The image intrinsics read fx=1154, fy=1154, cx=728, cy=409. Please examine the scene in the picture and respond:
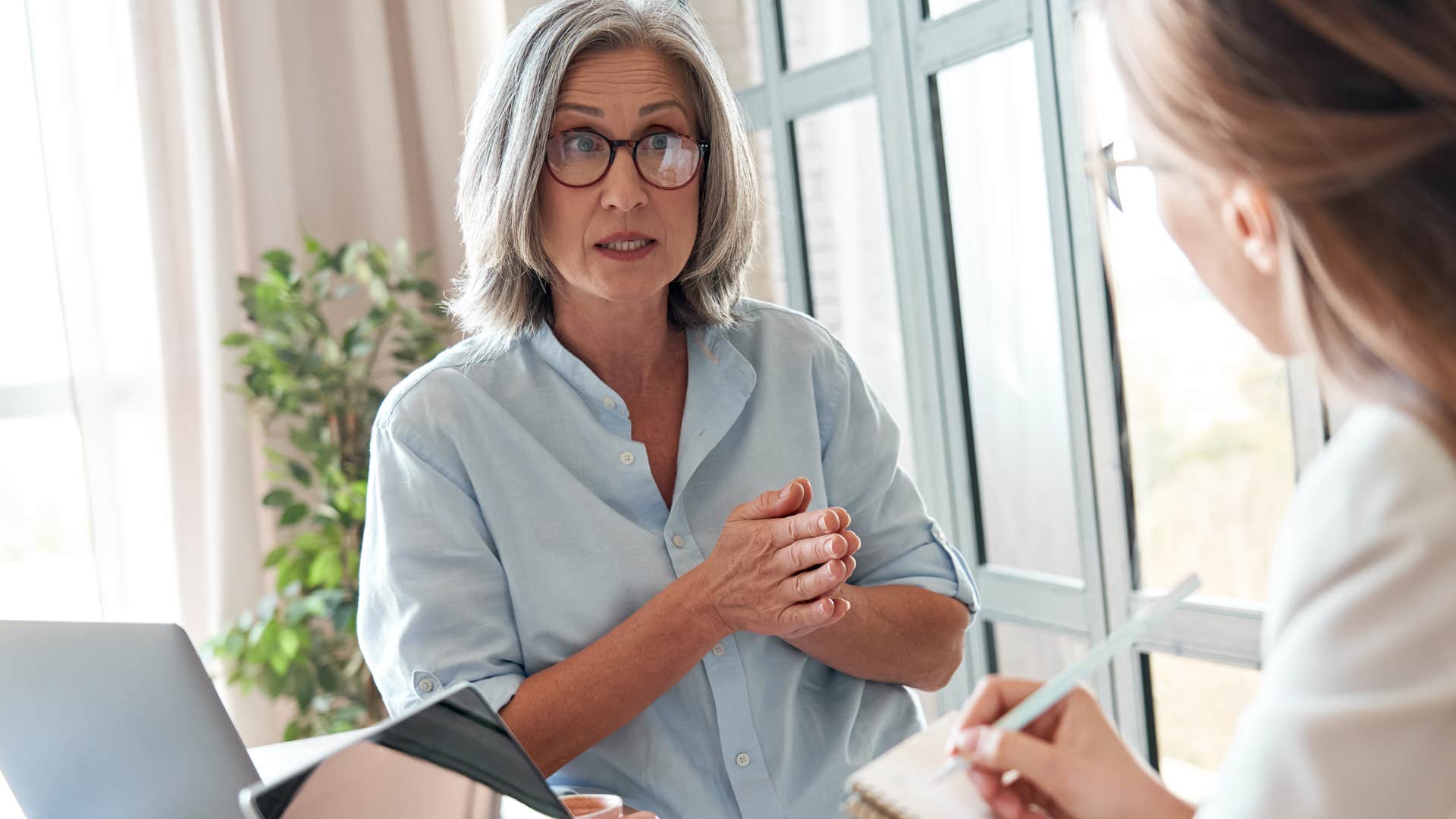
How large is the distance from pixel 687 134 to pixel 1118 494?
140 cm

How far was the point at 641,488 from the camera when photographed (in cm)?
143

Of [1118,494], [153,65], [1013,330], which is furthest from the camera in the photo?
[153,65]

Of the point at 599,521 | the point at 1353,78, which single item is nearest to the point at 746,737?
the point at 599,521

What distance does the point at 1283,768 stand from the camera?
1.81ft

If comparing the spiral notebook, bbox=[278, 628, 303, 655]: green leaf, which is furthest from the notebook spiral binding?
bbox=[278, 628, 303, 655]: green leaf

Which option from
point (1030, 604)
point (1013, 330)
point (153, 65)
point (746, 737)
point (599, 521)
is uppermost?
point (153, 65)

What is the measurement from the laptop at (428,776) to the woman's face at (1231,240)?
1.91 feet

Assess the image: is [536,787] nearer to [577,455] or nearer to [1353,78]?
[577,455]

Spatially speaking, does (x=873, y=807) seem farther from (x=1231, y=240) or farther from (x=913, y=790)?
(x=1231, y=240)

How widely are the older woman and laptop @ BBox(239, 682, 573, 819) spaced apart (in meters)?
0.38

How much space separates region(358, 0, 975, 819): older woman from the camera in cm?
129

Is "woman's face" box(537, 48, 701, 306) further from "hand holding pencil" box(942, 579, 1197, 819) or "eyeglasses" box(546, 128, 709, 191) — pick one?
"hand holding pencil" box(942, 579, 1197, 819)

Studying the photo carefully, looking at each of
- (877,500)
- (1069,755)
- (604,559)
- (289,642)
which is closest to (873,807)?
(1069,755)

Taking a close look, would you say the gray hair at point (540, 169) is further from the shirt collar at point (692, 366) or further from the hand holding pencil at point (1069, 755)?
the hand holding pencil at point (1069, 755)
